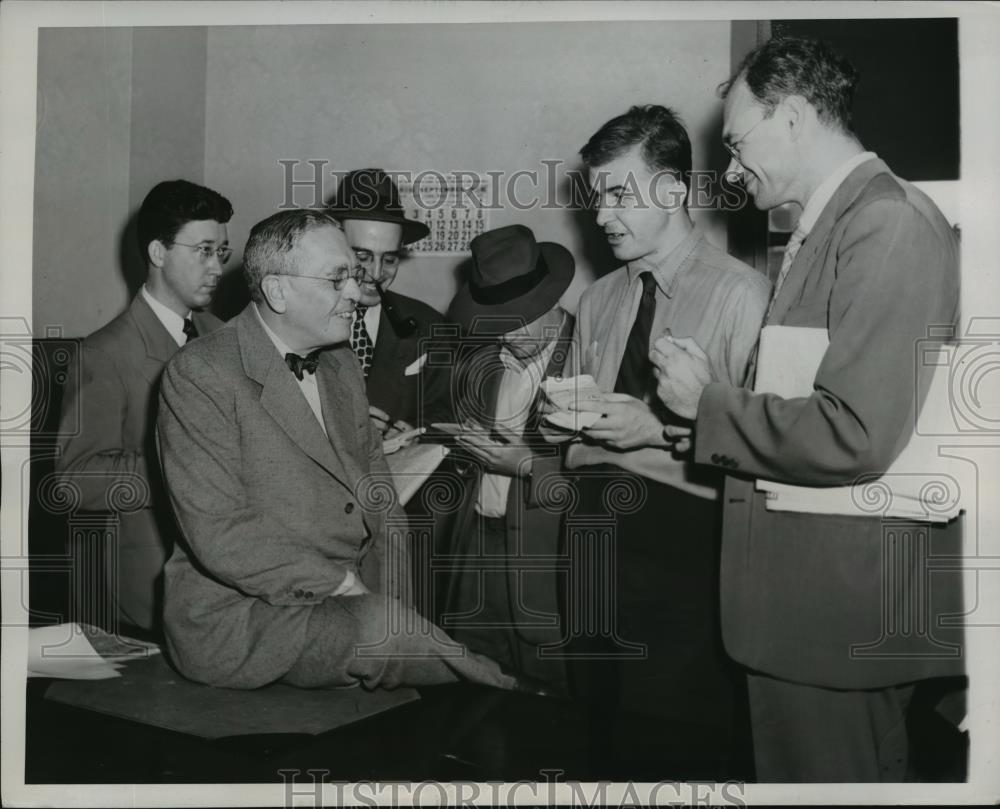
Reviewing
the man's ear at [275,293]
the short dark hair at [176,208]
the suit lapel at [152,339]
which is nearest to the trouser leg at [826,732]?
the man's ear at [275,293]

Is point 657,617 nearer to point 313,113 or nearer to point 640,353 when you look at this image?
point 640,353

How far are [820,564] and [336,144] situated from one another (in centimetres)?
209

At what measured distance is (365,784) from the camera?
3.37 m

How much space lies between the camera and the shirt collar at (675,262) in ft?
11.0

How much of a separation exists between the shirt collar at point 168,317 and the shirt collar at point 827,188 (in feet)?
6.85

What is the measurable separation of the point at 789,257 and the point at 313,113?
166cm

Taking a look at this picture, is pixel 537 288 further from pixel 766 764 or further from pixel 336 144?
pixel 766 764

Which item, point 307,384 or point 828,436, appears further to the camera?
point 307,384

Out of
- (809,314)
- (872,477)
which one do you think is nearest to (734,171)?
A: (809,314)

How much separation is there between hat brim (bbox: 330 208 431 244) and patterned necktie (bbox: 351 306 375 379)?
0.29m

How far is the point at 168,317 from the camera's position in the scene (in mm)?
3541

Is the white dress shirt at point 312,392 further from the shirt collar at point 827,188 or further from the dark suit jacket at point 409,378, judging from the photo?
the shirt collar at point 827,188

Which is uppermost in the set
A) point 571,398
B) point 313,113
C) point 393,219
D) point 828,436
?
point 313,113

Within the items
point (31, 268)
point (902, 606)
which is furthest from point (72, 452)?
point (902, 606)
